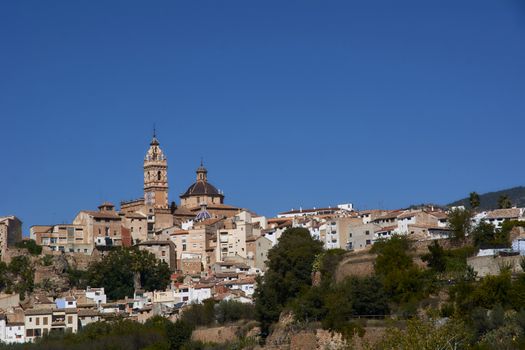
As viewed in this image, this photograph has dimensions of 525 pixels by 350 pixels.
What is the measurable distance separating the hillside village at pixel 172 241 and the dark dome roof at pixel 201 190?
0.30ft

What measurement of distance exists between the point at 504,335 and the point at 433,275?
8365 mm

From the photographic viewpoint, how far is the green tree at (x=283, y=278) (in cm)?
5803

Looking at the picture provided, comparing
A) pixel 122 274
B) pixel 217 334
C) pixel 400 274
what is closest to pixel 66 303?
pixel 122 274

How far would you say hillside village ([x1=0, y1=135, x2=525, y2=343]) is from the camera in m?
71.1

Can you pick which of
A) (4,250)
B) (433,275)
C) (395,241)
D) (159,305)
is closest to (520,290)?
(433,275)

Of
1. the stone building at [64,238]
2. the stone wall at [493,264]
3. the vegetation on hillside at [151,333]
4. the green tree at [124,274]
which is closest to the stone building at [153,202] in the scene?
the stone building at [64,238]

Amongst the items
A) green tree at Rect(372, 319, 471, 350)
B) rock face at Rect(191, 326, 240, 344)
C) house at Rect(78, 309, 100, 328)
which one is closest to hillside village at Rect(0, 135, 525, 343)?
house at Rect(78, 309, 100, 328)

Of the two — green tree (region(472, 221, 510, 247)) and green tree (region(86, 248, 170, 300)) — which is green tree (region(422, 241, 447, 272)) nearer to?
green tree (region(472, 221, 510, 247))

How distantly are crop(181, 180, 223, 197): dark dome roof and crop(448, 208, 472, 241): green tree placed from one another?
3750 centimetres

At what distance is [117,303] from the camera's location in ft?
246

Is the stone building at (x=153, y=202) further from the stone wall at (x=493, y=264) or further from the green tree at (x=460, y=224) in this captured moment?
the stone wall at (x=493, y=264)

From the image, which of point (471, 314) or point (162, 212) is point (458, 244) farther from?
point (162, 212)

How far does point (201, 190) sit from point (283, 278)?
38339 millimetres

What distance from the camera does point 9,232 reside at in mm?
81812
